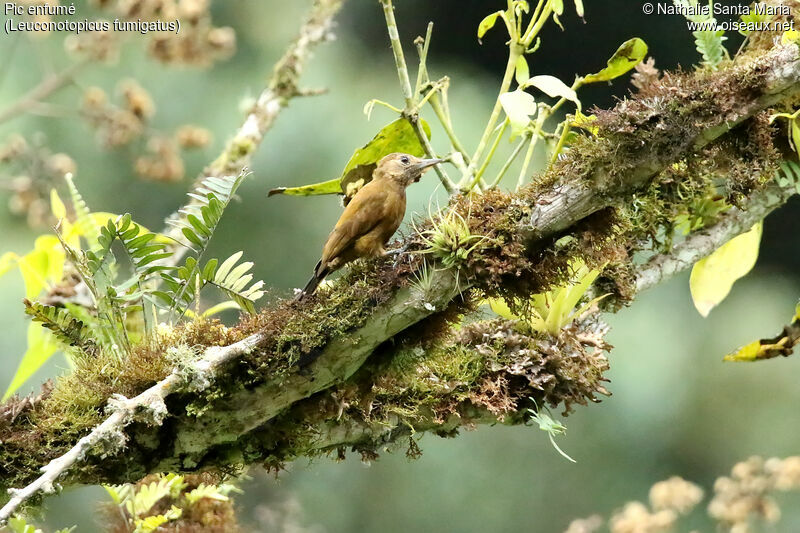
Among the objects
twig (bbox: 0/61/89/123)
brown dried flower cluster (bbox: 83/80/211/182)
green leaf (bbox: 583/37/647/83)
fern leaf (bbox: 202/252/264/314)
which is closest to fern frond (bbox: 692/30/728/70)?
green leaf (bbox: 583/37/647/83)

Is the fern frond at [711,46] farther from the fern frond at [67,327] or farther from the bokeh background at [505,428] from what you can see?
the bokeh background at [505,428]

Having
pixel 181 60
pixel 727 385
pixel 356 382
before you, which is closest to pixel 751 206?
pixel 356 382

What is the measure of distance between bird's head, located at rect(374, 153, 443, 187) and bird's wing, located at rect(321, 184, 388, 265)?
52 millimetres

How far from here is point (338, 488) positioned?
363 centimetres

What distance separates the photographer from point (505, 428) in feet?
11.9

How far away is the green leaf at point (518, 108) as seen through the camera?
136cm

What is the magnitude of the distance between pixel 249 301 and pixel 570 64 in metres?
2.34

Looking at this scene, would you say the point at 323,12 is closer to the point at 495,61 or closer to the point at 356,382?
the point at 495,61

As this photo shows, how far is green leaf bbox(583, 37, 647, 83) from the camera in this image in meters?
1.49

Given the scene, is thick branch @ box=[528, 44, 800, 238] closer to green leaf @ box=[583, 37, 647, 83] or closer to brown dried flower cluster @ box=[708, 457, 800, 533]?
green leaf @ box=[583, 37, 647, 83]

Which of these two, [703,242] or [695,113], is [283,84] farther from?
[695,113]

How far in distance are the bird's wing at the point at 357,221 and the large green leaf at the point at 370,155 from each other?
19 centimetres

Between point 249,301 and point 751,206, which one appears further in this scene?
point 751,206

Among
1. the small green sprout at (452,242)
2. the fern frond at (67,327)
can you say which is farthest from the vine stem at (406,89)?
the fern frond at (67,327)
